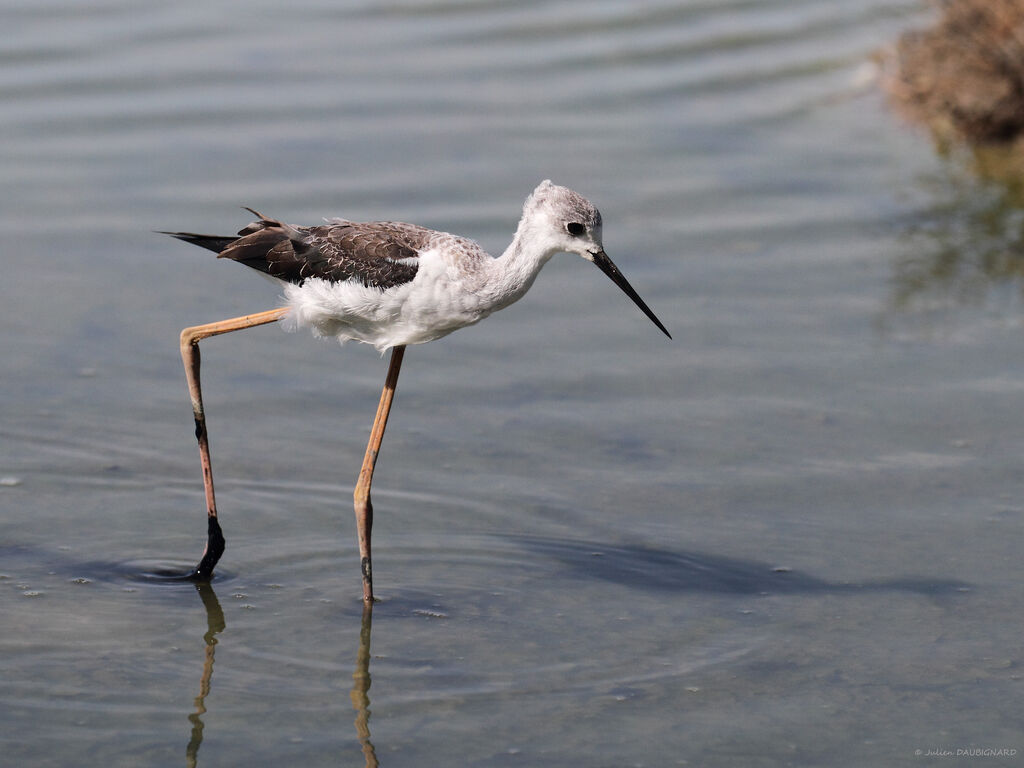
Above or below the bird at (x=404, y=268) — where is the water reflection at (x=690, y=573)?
below

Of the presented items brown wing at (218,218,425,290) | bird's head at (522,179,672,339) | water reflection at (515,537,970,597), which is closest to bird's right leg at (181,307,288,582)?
brown wing at (218,218,425,290)

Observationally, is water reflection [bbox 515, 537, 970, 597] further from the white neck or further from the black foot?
the white neck

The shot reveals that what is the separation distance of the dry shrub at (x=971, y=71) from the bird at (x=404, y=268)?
6605 mm

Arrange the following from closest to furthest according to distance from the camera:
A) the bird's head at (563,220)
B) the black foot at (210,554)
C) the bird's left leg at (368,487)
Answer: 1. the bird's head at (563,220)
2. the bird's left leg at (368,487)
3. the black foot at (210,554)

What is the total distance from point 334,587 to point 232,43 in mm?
8456

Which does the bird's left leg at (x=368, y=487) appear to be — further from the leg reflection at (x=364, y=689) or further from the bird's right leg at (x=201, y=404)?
the bird's right leg at (x=201, y=404)

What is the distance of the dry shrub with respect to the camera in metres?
11.4

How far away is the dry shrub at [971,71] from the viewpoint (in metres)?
11.4

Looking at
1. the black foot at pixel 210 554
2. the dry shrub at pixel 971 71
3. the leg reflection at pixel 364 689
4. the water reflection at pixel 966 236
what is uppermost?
the dry shrub at pixel 971 71

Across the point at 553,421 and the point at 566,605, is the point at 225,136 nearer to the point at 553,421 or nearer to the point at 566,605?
the point at 553,421

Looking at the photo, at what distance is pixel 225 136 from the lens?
1149 cm

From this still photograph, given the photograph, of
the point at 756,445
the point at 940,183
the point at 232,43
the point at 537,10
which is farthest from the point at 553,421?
the point at 537,10

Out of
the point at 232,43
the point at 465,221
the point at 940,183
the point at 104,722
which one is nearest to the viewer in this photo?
the point at 104,722

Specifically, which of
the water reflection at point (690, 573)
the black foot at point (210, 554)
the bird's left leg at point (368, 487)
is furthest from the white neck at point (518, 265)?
the black foot at point (210, 554)
